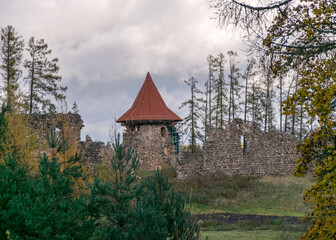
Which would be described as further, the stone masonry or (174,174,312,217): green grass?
the stone masonry

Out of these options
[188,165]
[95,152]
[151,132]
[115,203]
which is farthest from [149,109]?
[115,203]

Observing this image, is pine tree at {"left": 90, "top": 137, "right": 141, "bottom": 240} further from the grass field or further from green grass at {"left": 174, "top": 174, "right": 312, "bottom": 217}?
green grass at {"left": 174, "top": 174, "right": 312, "bottom": 217}

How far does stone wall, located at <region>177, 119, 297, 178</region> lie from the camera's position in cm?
2941

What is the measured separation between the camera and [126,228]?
865 centimetres

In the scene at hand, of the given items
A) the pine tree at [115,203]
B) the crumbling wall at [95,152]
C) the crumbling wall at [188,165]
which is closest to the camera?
the pine tree at [115,203]

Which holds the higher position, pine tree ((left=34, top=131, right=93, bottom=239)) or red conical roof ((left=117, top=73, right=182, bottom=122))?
red conical roof ((left=117, top=73, right=182, bottom=122))

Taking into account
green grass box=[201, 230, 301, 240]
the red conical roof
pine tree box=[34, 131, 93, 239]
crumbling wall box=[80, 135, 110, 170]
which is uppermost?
the red conical roof

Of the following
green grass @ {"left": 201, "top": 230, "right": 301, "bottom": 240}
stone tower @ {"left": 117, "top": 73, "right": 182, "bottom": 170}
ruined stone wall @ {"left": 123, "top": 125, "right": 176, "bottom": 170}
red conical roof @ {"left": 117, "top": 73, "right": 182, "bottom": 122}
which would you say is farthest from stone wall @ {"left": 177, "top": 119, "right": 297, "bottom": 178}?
green grass @ {"left": 201, "top": 230, "right": 301, "bottom": 240}

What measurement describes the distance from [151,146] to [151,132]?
1275 mm

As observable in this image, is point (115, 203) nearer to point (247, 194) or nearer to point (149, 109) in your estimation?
point (247, 194)

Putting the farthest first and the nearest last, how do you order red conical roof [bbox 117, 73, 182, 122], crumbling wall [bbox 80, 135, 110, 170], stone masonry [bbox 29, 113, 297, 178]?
red conical roof [bbox 117, 73, 182, 122] < crumbling wall [bbox 80, 135, 110, 170] < stone masonry [bbox 29, 113, 297, 178]

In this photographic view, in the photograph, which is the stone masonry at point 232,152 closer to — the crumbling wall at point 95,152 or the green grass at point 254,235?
the crumbling wall at point 95,152

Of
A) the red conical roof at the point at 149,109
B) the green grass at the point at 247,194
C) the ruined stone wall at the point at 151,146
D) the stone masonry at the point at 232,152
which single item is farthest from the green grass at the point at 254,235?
the red conical roof at the point at 149,109

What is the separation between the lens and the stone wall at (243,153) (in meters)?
29.4
